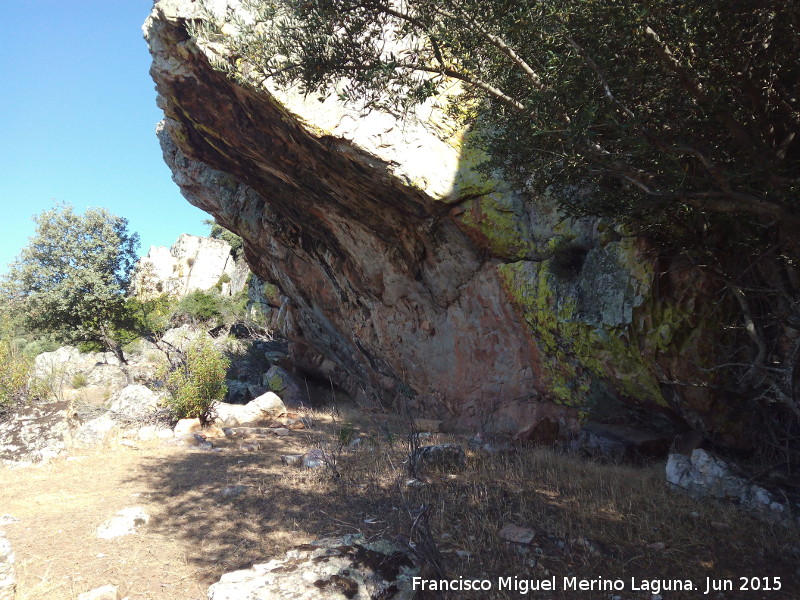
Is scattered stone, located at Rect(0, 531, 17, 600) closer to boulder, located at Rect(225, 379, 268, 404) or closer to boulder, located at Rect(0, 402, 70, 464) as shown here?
boulder, located at Rect(0, 402, 70, 464)

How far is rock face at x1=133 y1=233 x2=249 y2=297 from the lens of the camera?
117ft

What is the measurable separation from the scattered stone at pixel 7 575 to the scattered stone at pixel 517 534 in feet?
12.1

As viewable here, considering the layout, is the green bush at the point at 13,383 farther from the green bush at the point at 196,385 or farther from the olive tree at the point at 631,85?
the olive tree at the point at 631,85

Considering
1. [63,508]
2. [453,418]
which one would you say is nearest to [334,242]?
[453,418]

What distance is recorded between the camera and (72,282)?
65.9 ft

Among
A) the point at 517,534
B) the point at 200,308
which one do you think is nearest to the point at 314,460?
the point at 517,534

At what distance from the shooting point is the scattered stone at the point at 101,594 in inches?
134

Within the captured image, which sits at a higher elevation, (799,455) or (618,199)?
(618,199)

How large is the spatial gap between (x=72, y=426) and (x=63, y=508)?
14.2 feet

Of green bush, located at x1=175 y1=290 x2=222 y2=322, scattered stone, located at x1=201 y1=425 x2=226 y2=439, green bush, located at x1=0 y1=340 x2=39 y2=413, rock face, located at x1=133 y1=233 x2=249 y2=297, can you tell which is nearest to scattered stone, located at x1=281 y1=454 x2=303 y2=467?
scattered stone, located at x1=201 y1=425 x2=226 y2=439

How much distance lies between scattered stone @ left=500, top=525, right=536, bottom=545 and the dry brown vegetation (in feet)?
0.23

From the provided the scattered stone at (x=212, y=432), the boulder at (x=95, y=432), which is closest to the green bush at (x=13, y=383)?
the boulder at (x=95, y=432)

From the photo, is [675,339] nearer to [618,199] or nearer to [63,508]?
[618,199]

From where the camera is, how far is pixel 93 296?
2000 cm
